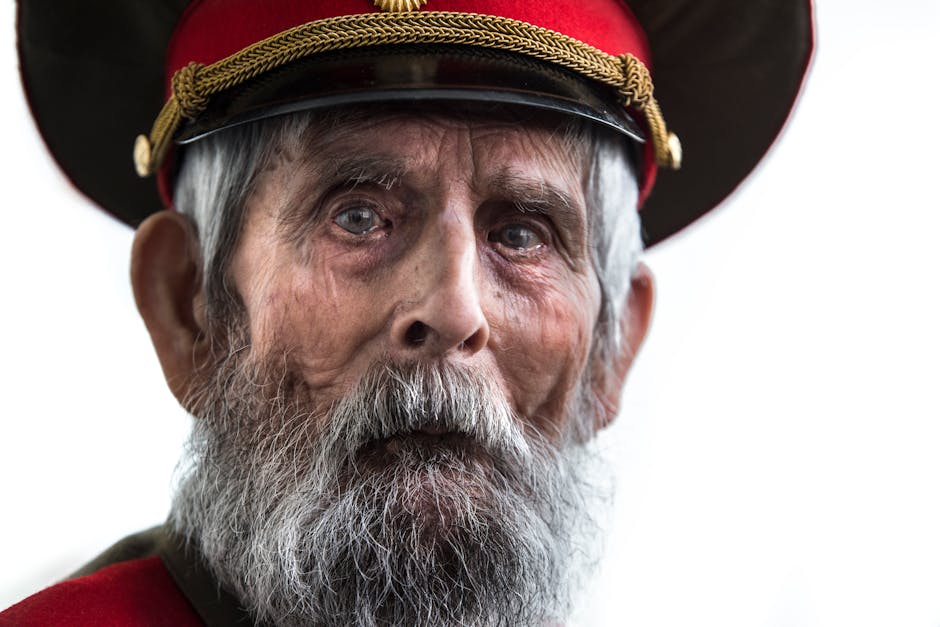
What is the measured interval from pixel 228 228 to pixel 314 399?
398mm

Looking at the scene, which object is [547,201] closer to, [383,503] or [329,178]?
[329,178]

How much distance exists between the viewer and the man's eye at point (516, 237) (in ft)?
5.76

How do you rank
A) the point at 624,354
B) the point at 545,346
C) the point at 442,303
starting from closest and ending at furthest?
the point at 442,303 → the point at 545,346 → the point at 624,354

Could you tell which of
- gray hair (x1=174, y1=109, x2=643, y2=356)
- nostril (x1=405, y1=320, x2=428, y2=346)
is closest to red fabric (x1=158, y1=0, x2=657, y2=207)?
gray hair (x1=174, y1=109, x2=643, y2=356)

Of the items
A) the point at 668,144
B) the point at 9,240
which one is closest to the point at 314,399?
the point at 668,144

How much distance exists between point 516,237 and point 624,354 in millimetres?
545

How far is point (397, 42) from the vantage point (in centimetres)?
155

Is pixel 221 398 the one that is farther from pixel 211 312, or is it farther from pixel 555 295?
pixel 555 295

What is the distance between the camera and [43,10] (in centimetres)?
189

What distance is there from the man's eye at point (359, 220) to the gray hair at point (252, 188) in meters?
0.16

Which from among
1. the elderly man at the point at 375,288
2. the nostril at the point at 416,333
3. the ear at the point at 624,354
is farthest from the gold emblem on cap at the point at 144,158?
the ear at the point at 624,354

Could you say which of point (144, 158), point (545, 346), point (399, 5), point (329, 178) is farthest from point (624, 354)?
point (144, 158)

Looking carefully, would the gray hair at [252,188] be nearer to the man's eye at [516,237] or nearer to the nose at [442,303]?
the man's eye at [516,237]

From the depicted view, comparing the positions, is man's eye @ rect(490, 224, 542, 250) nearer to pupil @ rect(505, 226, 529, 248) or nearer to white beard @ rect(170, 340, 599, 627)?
pupil @ rect(505, 226, 529, 248)
